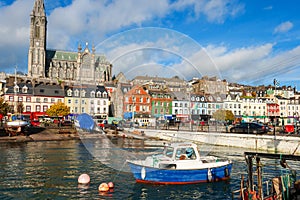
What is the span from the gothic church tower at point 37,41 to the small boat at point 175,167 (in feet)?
496

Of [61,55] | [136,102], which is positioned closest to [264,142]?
[136,102]

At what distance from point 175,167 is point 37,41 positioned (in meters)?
164

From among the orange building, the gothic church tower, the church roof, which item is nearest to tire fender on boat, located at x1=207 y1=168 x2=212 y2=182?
the orange building

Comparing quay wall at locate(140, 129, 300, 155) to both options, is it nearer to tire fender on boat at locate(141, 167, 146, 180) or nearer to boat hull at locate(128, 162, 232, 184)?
boat hull at locate(128, 162, 232, 184)

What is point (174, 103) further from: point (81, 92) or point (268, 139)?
point (268, 139)

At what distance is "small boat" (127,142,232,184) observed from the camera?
62.1ft

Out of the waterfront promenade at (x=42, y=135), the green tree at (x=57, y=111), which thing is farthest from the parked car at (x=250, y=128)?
the green tree at (x=57, y=111)

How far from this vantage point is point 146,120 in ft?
50.3

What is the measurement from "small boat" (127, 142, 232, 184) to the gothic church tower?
151 meters

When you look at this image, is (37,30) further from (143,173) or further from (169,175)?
(169,175)

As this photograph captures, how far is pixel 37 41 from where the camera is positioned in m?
164

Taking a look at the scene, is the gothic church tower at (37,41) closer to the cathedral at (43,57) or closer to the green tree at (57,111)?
the cathedral at (43,57)

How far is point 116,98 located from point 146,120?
1982 mm

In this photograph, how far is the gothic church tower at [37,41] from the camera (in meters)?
158
